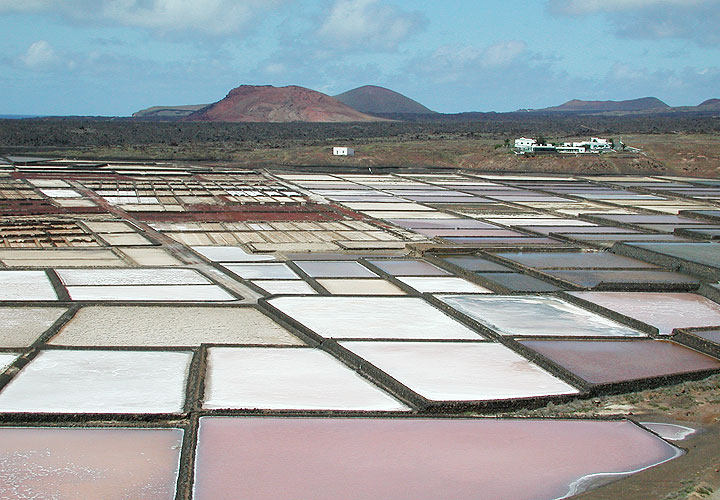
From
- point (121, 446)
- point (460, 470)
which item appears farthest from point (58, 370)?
point (460, 470)

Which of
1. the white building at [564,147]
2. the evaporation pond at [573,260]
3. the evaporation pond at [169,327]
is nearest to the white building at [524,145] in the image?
the white building at [564,147]

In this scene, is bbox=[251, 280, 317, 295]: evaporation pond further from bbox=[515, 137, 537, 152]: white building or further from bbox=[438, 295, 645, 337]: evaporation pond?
bbox=[515, 137, 537, 152]: white building

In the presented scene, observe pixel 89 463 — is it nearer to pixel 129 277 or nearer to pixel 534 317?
pixel 534 317

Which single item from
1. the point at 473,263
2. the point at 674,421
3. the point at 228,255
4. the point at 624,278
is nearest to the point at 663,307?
the point at 624,278

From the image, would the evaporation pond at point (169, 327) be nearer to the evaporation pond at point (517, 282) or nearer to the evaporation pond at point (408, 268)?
the evaporation pond at point (408, 268)

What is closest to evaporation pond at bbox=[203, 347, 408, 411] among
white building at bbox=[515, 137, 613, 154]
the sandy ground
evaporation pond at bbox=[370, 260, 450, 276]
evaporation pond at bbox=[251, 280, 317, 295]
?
the sandy ground
